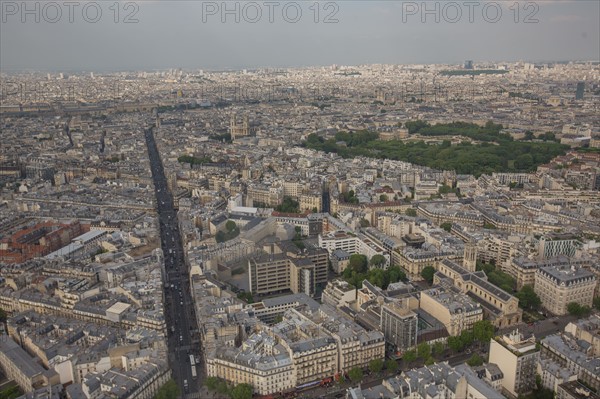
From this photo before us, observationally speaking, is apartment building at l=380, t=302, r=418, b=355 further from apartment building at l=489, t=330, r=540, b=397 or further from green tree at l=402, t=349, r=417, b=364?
apartment building at l=489, t=330, r=540, b=397

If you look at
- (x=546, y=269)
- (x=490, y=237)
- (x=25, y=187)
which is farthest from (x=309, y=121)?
(x=546, y=269)

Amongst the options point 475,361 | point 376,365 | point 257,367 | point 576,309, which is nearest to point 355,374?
point 376,365

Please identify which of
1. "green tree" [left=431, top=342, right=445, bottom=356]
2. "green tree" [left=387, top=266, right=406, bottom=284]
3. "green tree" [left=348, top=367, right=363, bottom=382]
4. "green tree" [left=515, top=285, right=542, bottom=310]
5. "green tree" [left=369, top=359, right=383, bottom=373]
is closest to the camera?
"green tree" [left=348, top=367, right=363, bottom=382]

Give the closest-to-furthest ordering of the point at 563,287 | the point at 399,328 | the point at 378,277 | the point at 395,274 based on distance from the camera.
→ the point at 399,328, the point at 563,287, the point at 378,277, the point at 395,274

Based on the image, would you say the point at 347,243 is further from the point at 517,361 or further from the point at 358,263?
the point at 517,361

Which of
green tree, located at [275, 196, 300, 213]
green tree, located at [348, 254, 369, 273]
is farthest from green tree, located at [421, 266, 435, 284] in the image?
green tree, located at [275, 196, 300, 213]

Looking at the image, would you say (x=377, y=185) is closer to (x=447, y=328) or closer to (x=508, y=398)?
(x=447, y=328)
